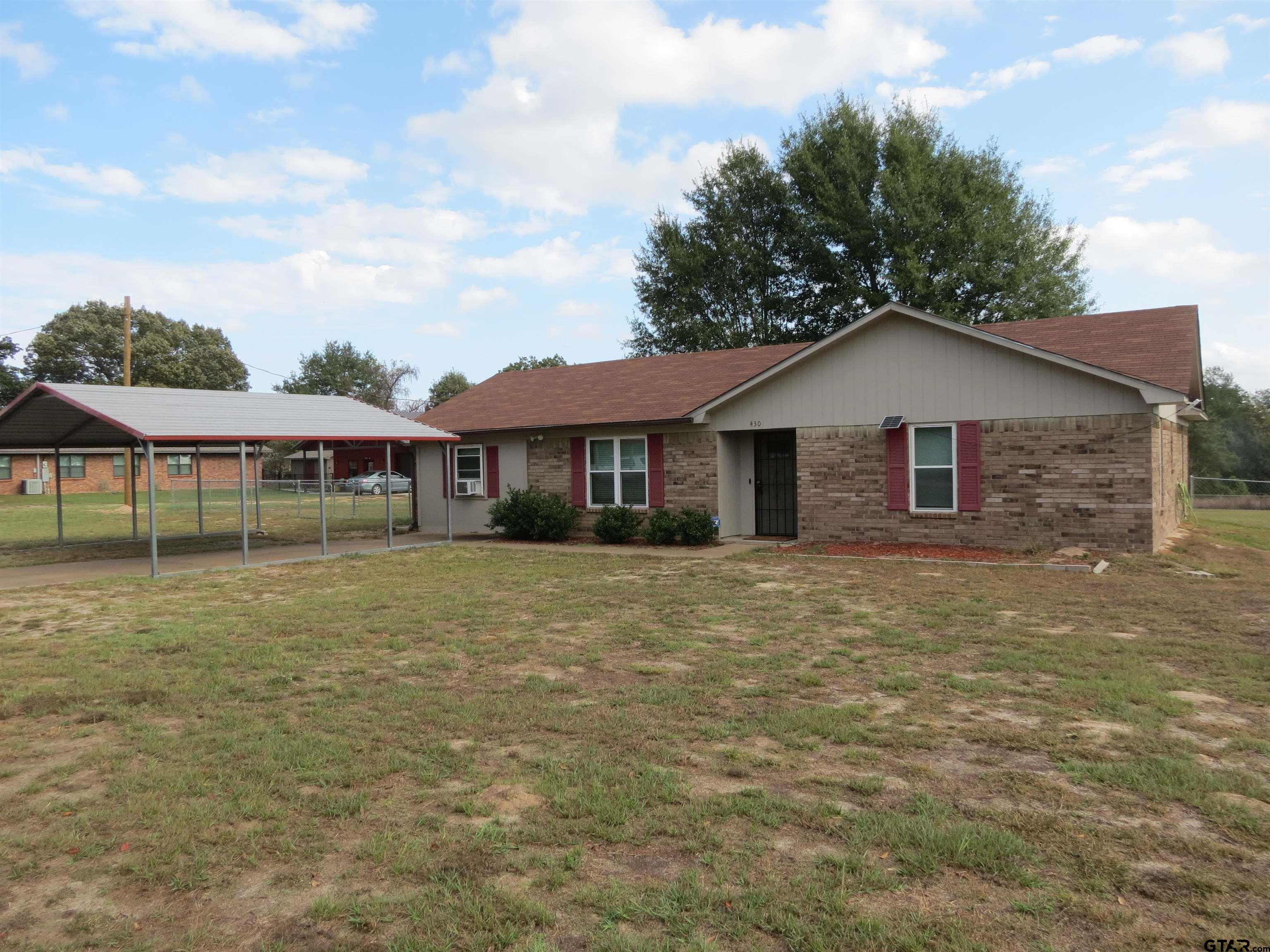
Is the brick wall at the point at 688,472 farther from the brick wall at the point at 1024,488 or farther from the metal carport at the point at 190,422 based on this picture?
the metal carport at the point at 190,422

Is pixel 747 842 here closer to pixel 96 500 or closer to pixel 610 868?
pixel 610 868

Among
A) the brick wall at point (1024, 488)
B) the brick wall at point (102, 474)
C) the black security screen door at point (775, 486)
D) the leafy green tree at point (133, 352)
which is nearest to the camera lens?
the brick wall at point (1024, 488)

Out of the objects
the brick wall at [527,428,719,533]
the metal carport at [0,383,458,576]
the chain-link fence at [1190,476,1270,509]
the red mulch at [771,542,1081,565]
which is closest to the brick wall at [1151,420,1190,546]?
the red mulch at [771,542,1081,565]

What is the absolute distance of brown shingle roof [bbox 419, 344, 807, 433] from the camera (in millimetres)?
17969

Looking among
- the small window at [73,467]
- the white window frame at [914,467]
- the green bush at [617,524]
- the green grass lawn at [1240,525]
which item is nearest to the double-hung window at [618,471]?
the green bush at [617,524]

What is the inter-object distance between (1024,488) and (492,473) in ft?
38.6

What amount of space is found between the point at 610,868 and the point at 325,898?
3.88 feet

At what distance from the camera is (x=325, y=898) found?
344cm

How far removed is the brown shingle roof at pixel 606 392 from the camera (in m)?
18.0

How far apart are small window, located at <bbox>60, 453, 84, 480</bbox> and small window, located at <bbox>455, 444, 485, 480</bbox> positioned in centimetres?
3381

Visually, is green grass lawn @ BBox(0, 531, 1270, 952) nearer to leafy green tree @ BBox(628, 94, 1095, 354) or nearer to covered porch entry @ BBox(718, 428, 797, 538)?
covered porch entry @ BBox(718, 428, 797, 538)

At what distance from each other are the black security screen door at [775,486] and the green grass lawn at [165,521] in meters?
9.97

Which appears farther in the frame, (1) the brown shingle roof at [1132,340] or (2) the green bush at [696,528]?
(2) the green bush at [696,528]

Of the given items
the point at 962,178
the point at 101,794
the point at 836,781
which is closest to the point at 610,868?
the point at 836,781
